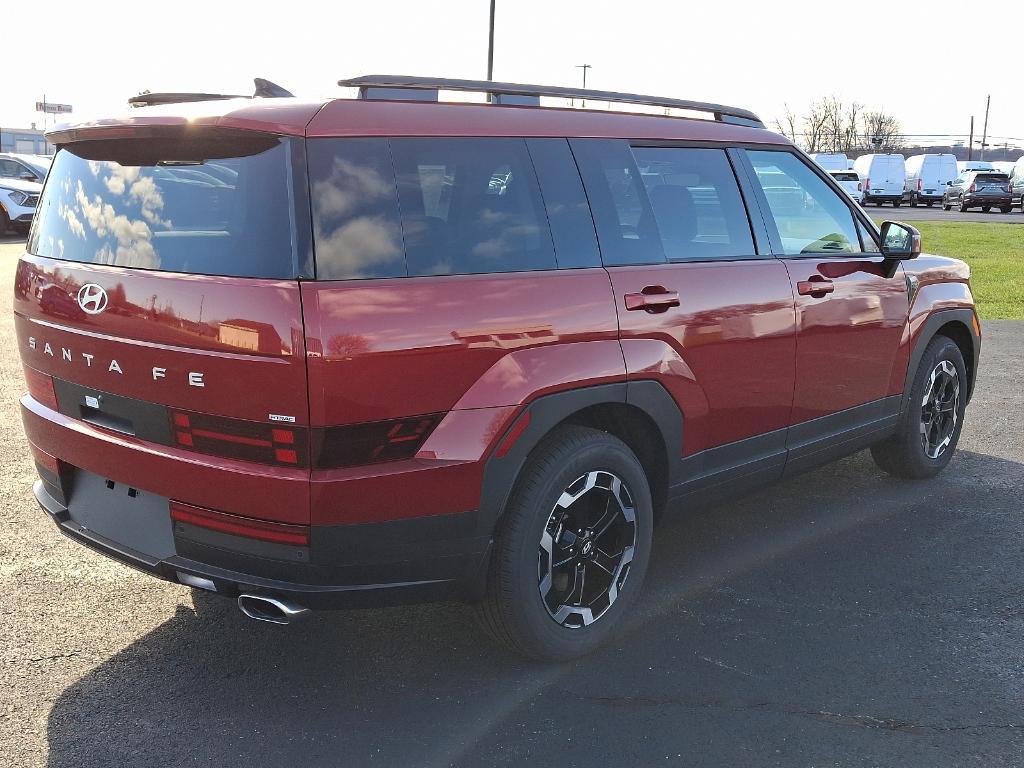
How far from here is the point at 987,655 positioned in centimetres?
356

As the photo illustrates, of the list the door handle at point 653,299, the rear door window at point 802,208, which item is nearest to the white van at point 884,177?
the rear door window at point 802,208

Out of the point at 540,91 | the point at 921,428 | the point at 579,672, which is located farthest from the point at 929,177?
the point at 579,672

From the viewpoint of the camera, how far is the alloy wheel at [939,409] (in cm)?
545

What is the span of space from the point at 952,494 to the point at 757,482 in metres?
1.70

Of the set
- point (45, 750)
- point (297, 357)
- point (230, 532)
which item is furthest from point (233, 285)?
point (45, 750)

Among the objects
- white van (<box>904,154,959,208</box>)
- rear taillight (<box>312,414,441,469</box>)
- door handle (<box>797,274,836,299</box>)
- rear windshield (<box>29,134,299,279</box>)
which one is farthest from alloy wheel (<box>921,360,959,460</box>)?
white van (<box>904,154,959,208</box>)

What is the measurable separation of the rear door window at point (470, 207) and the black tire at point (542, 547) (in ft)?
2.05

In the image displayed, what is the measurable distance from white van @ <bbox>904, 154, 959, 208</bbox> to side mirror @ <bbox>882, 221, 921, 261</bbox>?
45136 mm

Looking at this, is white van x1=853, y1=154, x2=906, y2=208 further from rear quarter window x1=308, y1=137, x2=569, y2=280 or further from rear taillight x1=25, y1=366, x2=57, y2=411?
rear taillight x1=25, y1=366, x2=57, y2=411

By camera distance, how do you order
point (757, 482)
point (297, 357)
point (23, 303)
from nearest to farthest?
1. point (297, 357)
2. point (23, 303)
3. point (757, 482)

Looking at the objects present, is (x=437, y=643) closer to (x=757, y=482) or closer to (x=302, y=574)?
(x=302, y=574)

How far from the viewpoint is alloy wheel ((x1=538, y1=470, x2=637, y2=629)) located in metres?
3.39

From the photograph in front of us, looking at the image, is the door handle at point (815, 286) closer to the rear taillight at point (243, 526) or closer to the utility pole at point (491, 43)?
the rear taillight at point (243, 526)

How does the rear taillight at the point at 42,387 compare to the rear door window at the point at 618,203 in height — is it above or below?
below
